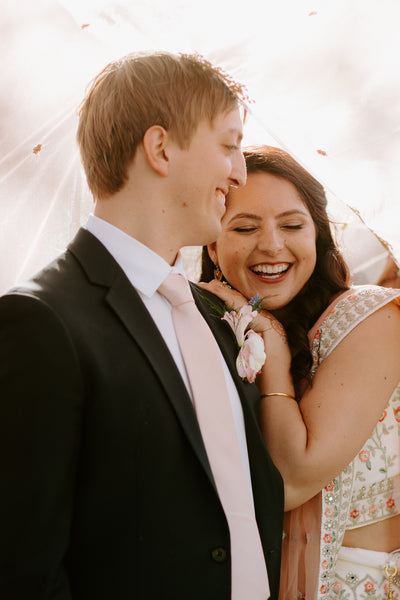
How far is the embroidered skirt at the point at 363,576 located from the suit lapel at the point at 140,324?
3.29 feet

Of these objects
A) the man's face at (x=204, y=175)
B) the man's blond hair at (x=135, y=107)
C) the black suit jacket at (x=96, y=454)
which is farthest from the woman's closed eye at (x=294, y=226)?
the black suit jacket at (x=96, y=454)

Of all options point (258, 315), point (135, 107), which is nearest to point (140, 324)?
point (135, 107)

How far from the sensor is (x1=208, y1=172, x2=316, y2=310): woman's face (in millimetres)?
2418

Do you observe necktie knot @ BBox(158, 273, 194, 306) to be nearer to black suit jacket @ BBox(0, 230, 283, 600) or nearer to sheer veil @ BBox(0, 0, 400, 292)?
black suit jacket @ BBox(0, 230, 283, 600)

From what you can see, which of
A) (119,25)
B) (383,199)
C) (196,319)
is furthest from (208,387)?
(119,25)

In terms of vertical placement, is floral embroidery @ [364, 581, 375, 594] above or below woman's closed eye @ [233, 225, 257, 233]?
below

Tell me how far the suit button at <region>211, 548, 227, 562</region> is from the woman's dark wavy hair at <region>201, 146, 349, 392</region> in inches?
36.3

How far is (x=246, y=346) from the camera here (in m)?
2.01

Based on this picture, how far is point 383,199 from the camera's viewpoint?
2.15 m

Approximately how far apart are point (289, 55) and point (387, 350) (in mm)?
1095

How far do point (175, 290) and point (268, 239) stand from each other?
0.73m

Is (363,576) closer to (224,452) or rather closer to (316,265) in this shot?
(224,452)

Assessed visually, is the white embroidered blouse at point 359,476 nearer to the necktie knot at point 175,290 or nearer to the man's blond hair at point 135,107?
the necktie knot at point 175,290

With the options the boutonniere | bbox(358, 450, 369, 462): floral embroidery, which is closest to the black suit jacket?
the boutonniere
